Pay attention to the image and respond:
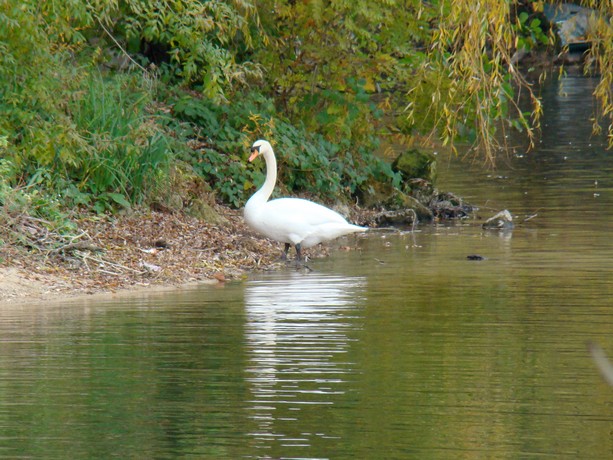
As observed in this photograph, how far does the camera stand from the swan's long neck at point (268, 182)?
539 inches

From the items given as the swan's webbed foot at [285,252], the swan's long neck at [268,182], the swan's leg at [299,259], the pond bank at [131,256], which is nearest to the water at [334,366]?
the swan's leg at [299,259]

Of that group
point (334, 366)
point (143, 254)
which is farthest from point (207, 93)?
point (334, 366)

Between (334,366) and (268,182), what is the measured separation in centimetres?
626

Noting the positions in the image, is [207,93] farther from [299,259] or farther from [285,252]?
[299,259]

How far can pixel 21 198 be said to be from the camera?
12.0 metres

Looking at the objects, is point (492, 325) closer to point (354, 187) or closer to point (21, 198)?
point (21, 198)

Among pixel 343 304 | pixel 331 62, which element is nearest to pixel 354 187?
pixel 331 62

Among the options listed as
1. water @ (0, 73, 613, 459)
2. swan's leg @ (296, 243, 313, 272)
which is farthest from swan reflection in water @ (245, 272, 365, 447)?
swan's leg @ (296, 243, 313, 272)

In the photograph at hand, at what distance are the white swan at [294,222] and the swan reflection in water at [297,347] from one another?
0.85 m

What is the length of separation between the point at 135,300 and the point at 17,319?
1.29m

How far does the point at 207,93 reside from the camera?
47.3 ft

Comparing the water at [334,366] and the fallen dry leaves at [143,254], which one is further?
the fallen dry leaves at [143,254]

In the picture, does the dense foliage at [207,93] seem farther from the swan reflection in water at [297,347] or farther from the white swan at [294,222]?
the swan reflection in water at [297,347]

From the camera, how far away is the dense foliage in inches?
505
